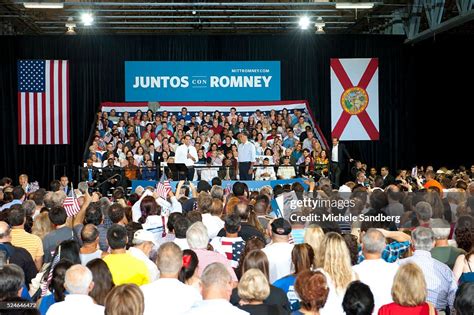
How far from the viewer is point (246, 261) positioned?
19.8 feet

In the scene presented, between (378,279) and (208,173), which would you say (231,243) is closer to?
(378,279)

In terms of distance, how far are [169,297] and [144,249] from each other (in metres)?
1.49

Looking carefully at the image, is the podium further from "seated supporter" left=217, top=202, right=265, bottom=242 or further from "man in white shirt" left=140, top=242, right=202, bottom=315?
"man in white shirt" left=140, top=242, right=202, bottom=315

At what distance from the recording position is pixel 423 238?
22.1 ft

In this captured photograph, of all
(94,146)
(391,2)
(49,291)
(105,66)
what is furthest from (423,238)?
(105,66)

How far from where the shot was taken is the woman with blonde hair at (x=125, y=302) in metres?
4.86

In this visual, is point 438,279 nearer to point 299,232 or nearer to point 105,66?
point 299,232

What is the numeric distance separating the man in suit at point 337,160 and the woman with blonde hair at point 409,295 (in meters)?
14.3

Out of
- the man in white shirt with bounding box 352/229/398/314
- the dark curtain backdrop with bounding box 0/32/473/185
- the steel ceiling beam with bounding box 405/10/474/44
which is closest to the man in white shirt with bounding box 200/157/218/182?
the steel ceiling beam with bounding box 405/10/474/44

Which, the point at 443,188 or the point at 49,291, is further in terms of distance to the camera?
the point at 443,188

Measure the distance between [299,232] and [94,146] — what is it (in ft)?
46.7

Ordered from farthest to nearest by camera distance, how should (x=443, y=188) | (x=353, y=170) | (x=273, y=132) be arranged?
(x=273, y=132) → (x=353, y=170) → (x=443, y=188)

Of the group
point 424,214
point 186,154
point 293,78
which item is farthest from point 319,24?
point 424,214

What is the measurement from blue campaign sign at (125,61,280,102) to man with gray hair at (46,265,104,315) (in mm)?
20627
